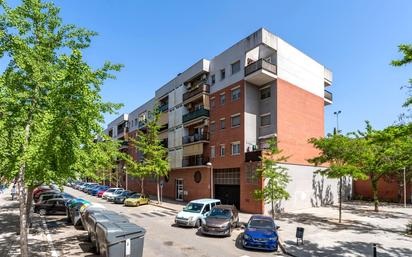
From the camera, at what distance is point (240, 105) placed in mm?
30141

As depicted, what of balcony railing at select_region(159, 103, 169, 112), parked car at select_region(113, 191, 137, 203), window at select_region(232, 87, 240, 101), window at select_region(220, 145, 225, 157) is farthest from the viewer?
balcony railing at select_region(159, 103, 169, 112)

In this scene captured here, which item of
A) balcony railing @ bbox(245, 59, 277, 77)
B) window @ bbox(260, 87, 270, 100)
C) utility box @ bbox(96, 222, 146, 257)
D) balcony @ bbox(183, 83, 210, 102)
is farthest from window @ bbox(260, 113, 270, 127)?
utility box @ bbox(96, 222, 146, 257)

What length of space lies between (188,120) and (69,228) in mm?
20837

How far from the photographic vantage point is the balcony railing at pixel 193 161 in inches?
1374

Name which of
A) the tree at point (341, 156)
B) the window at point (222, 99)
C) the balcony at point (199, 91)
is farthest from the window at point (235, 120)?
the tree at point (341, 156)

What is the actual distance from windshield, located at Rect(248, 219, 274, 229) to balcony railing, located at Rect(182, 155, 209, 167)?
1810 centimetres

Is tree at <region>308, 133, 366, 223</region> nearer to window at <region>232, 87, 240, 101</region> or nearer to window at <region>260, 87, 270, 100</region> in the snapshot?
window at <region>260, 87, 270, 100</region>

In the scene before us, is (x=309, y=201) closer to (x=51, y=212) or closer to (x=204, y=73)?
(x=204, y=73)

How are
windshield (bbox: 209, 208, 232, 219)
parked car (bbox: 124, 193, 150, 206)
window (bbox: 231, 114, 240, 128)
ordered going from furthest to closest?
1. parked car (bbox: 124, 193, 150, 206)
2. window (bbox: 231, 114, 240, 128)
3. windshield (bbox: 209, 208, 232, 219)

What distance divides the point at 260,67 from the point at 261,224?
1630 cm

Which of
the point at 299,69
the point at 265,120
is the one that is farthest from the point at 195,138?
the point at 299,69

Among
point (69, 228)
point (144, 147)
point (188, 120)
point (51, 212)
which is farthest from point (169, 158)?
point (69, 228)

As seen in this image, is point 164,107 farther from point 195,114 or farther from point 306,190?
point 306,190

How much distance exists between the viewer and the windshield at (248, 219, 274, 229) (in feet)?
52.4
